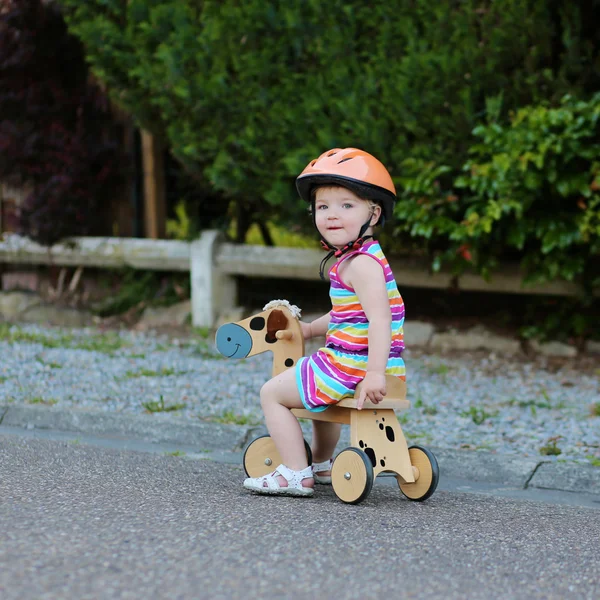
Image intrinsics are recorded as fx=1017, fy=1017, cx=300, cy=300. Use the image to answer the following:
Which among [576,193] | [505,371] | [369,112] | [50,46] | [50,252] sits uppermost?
[50,46]

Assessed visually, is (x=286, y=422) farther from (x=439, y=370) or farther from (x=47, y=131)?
(x=47, y=131)

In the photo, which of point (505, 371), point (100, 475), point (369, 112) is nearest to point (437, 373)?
point (505, 371)

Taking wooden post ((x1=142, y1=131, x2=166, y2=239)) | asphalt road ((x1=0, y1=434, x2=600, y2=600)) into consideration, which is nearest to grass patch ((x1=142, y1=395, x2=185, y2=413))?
asphalt road ((x1=0, y1=434, x2=600, y2=600))

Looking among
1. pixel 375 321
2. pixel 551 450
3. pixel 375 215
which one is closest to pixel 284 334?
pixel 375 321

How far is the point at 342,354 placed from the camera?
12.9ft

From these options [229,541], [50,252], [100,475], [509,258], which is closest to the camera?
[229,541]

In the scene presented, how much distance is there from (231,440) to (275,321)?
1.19 meters

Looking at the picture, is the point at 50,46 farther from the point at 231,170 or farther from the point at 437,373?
the point at 437,373

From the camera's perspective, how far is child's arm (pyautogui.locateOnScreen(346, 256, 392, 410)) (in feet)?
12.4

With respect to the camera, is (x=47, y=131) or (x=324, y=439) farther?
(x=47, y=131)

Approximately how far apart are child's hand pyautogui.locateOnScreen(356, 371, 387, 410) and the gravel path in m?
1.28

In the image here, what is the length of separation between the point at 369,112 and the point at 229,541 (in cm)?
446

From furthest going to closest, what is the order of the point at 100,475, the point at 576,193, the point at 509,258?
1. the point at 509,258
2. the point at 576,193
3. the point at 100,475

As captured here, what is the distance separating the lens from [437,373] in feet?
23.3
